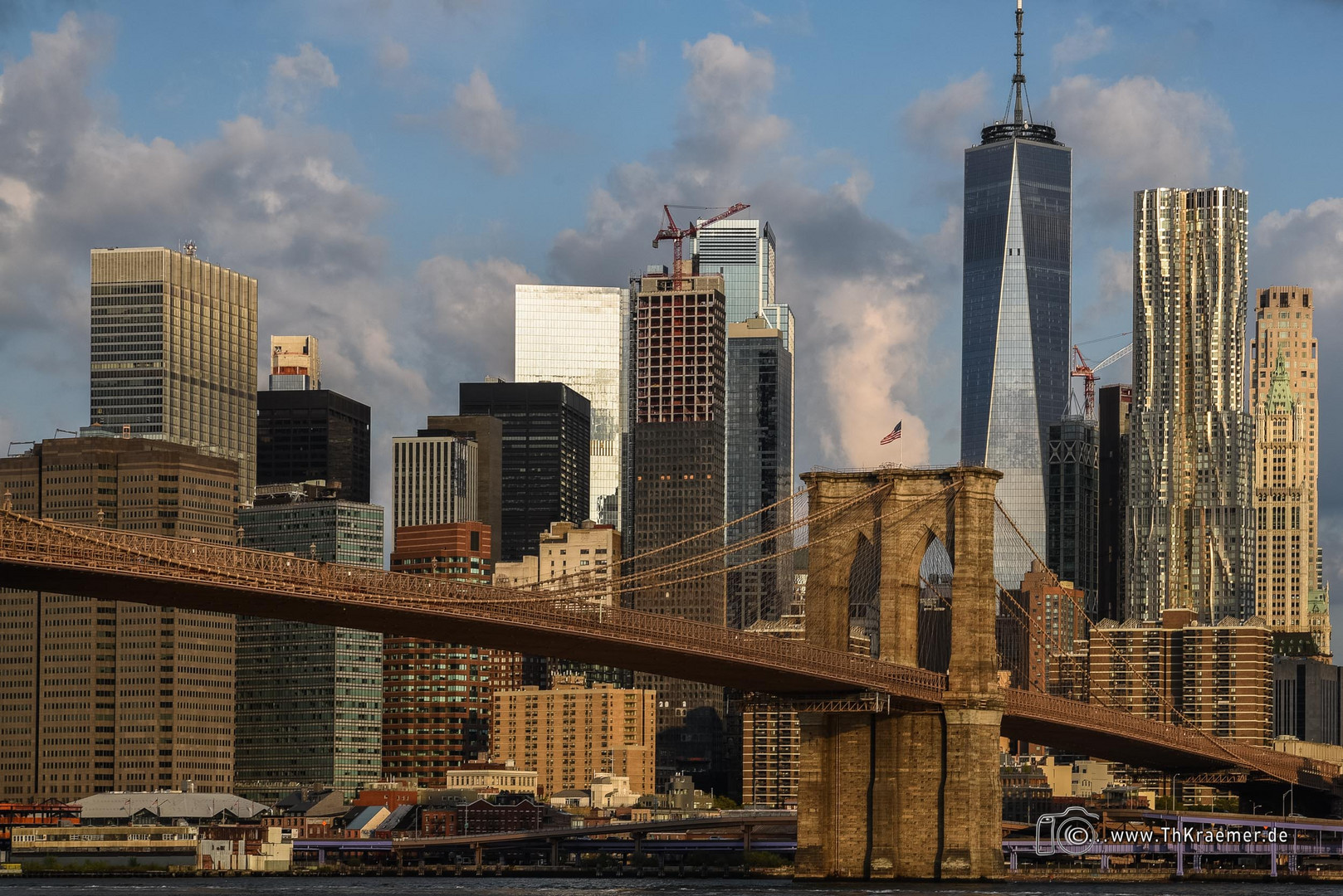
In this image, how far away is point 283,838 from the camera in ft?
463

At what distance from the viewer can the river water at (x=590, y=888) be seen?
274 feet

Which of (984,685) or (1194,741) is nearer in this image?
(984,685)

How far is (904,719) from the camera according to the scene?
86.8 meters

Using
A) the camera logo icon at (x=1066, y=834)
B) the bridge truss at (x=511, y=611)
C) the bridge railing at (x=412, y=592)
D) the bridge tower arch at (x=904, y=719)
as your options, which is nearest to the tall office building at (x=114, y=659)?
the camera logo icon at (x=1066, y=834)

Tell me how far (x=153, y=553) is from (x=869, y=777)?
30.0 meters

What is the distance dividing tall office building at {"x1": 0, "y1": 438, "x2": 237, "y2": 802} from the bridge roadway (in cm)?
10335

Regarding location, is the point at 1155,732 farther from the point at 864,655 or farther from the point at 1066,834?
the point at 864,655

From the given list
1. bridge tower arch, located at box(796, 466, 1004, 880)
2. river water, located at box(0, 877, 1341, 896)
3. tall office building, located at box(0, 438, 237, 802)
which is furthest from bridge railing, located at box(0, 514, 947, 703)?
tall office building, located at box(0, 438, 237, 802)

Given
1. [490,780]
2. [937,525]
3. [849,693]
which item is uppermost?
[937,525]

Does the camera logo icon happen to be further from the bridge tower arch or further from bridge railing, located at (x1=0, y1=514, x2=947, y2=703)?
bridge railing, located at (x1=0, y1=514, x2=947, y2=703)

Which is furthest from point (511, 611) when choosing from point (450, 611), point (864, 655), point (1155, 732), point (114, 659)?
point (114, 659)

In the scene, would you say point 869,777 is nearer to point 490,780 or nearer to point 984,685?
point 984,685

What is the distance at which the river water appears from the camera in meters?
83.4

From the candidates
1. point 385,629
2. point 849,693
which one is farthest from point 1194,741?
point 385,629
